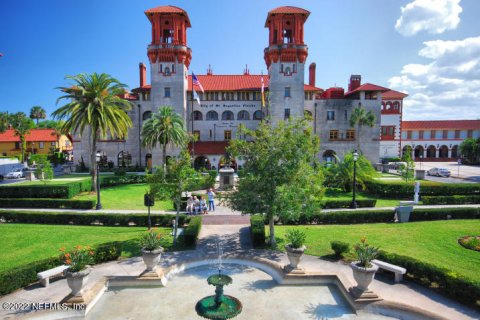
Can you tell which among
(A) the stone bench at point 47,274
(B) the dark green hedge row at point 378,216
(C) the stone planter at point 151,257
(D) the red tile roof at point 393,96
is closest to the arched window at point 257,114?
(B) the dark green hedge row at point 378,216

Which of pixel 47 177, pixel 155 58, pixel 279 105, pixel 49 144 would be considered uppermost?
pixel 155 58

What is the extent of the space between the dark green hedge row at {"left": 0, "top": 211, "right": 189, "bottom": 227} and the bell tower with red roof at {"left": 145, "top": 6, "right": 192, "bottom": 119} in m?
27.2

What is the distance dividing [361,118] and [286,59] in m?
15.8

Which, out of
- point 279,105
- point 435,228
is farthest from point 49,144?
point 435,228

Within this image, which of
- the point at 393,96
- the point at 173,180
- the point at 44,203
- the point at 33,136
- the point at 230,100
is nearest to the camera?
the point at 173,180

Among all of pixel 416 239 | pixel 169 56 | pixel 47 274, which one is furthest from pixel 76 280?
pixel 169 56

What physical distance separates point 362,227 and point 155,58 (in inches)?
1490

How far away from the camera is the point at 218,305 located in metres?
9.27

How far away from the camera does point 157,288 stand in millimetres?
10828

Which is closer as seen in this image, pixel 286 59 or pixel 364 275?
pixel 364 275

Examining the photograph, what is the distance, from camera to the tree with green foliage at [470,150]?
200 feet

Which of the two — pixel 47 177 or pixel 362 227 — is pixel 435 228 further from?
pixel 47 177

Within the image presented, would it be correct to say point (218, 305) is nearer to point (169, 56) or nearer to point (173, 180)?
point (173, 180)

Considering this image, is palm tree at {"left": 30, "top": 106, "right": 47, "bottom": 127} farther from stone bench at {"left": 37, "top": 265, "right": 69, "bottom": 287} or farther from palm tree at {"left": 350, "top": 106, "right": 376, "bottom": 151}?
stone bench at {"left": 37, "top": 265, "right": 69, "bottom": 287}
